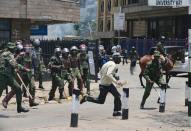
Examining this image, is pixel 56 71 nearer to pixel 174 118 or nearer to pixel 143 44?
pixel 174 118

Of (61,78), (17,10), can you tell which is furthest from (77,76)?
(17,10)

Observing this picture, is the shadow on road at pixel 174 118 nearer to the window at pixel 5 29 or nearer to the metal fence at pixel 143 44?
the window at pixel 5 29

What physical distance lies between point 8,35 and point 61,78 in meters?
10.1

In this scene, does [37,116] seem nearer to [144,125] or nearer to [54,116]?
[54,116]

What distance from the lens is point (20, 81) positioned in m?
11.7

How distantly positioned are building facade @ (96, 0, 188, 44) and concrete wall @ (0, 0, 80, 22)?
20.2 meters

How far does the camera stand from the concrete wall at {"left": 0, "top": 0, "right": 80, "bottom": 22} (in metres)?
20.4

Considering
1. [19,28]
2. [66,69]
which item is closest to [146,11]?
[19,28]

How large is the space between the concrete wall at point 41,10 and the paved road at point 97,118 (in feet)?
31.7

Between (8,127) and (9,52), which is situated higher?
(9,52)

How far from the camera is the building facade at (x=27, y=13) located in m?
20.5

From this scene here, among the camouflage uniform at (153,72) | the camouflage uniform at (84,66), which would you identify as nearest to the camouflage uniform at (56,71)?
the camouflage uniform at (84,66)

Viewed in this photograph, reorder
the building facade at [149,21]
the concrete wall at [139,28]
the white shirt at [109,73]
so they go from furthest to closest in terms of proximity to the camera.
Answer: the concrete wall at [139,28] < the building facade at [149,21] < the white shirt at [109,73]

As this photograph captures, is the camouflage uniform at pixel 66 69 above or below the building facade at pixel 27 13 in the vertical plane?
below
